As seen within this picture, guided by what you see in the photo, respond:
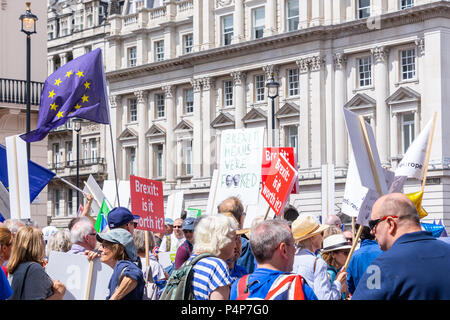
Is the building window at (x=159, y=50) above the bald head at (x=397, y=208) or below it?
above

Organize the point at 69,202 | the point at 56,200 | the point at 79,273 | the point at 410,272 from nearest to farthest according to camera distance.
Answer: the point at 410,272, the point at 79,273, the point at 69,202, the point at 56,200

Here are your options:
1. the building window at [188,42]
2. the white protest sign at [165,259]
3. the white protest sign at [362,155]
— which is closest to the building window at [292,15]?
the building window at [188,42]

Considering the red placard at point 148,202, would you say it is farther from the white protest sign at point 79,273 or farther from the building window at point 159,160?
the building window at point 159,160

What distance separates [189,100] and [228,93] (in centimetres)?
322

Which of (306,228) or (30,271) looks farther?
(306,228)

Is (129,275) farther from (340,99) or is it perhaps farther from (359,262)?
(340,99)

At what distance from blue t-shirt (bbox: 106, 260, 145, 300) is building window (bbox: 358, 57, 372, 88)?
130 ft

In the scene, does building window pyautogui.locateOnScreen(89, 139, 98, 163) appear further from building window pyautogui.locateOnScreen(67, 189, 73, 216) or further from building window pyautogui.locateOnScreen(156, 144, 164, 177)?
building window pyautogui.locateOnScreen(156, 144, 164, 177)

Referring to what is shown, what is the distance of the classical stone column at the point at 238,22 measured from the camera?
1988 inches

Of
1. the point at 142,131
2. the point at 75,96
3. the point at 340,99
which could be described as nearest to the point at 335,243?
the point at 75,96

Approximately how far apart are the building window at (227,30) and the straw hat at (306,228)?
44.3 meters

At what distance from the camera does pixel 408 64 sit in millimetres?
43875

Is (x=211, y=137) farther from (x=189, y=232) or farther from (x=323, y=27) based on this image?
(x=189, y=232)
